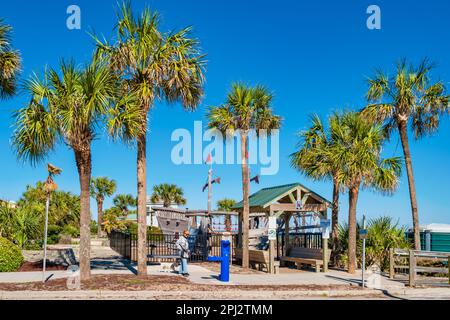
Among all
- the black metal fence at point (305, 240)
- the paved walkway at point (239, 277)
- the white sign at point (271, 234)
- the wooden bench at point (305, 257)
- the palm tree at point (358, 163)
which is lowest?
the paved walkway at point (239, 277)

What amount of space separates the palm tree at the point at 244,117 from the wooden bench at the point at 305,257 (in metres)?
2.20

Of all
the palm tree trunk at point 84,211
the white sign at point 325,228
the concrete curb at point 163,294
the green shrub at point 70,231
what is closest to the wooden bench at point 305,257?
the white sign at point 325,228

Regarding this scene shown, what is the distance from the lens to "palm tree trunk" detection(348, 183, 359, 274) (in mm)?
20672

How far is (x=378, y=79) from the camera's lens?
23.0 metres

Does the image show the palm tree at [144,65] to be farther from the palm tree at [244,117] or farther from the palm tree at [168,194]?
the palm tree at [168,194]

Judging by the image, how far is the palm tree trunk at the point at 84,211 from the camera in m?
16.0

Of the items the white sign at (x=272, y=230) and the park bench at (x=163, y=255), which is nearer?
the white sign at (x=272, y=230)

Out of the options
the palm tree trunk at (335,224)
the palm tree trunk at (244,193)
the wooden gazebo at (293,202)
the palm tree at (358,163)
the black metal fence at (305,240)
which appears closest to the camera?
the palm tree at (358,163)

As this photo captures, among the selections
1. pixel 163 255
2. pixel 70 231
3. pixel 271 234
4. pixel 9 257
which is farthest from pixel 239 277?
pixel 70 231

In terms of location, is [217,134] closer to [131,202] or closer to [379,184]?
[379,184]

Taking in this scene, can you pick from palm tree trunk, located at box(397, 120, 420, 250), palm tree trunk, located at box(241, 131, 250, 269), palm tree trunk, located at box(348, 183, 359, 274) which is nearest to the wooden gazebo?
palm tree trunk, located at box(241, 131, 250, 269)

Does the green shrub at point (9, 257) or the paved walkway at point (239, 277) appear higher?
the green shrub at point (9, 257)

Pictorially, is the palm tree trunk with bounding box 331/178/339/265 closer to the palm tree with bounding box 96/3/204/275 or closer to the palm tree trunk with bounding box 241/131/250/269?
the palm tree trunk with bounding box 241/131/250/269

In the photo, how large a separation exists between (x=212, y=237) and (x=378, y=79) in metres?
10.5
